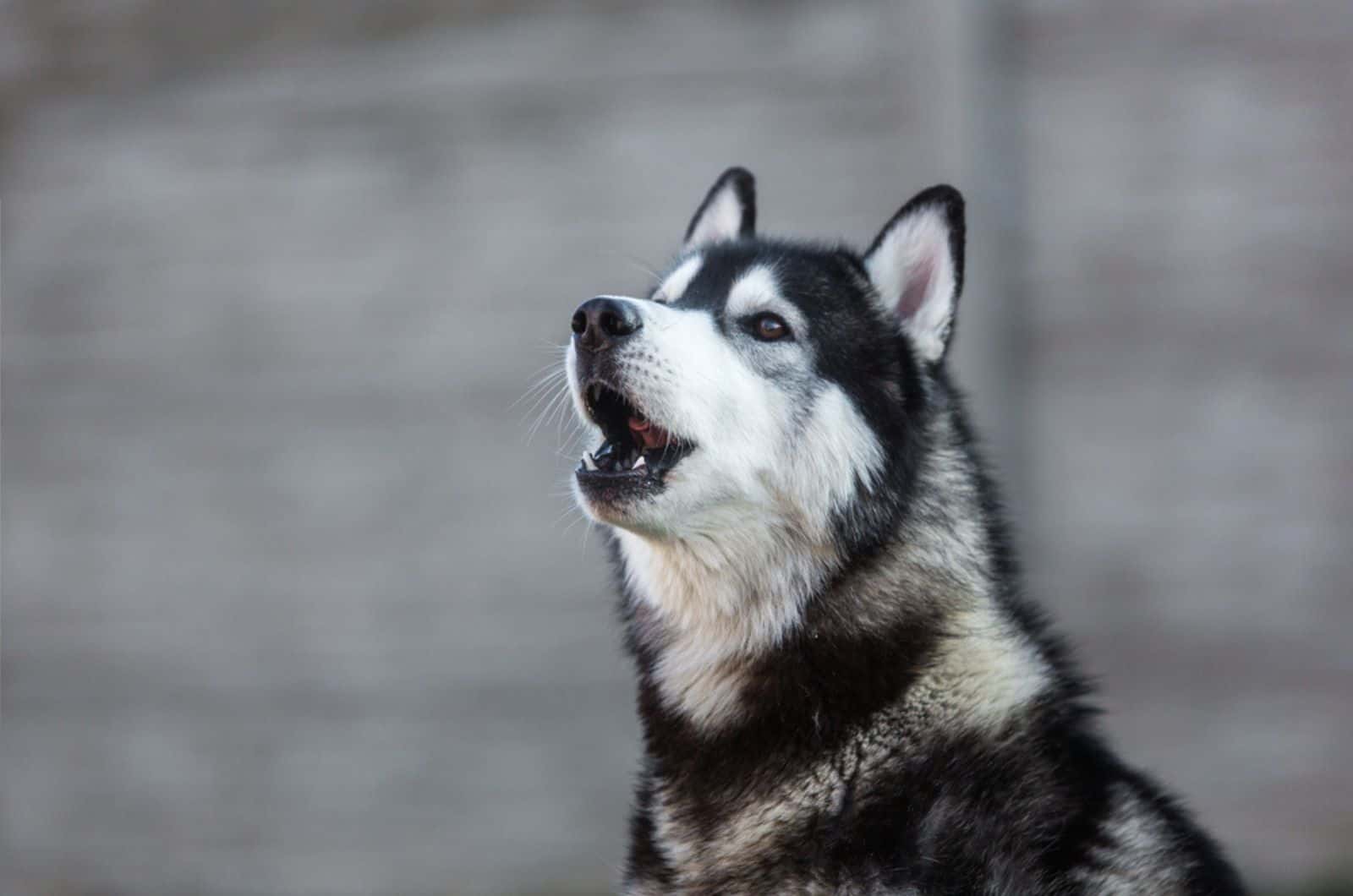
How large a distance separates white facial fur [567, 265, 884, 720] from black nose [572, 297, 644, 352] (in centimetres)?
3

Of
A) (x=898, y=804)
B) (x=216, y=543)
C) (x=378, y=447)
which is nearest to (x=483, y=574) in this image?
(x=378, y=447)

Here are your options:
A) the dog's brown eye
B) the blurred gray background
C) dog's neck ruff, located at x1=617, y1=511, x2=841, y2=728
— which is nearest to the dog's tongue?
dog's neck ruff, located at x1=617, y1=511, x2=841, y2=728

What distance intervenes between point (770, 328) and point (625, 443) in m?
0.39

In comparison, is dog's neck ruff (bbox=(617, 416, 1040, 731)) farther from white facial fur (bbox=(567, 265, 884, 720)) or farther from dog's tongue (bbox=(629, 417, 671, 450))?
dog's tongue (bbox=(629, 417, 671, 450))

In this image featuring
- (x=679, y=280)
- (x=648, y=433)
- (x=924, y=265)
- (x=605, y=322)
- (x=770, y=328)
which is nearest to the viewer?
(x=605, y=322)

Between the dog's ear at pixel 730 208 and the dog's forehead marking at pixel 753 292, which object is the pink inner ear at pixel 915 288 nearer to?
the dog's forehead marking at pixel 753 292

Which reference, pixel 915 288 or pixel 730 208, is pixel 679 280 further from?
pixel 915 288

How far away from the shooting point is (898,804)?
3.05m

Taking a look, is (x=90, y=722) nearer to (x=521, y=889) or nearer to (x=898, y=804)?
(x=521, y=889)

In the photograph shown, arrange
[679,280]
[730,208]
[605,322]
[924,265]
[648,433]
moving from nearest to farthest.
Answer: [605,322]
[648,433]
[924,265]
[679,280]
[730,208]

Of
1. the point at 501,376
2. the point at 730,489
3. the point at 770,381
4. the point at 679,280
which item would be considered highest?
the point at 679,280

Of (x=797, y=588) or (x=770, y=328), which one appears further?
(x=770, y=328)

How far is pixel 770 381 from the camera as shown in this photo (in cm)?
349

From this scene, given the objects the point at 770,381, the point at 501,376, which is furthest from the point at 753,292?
the point at 501,376
